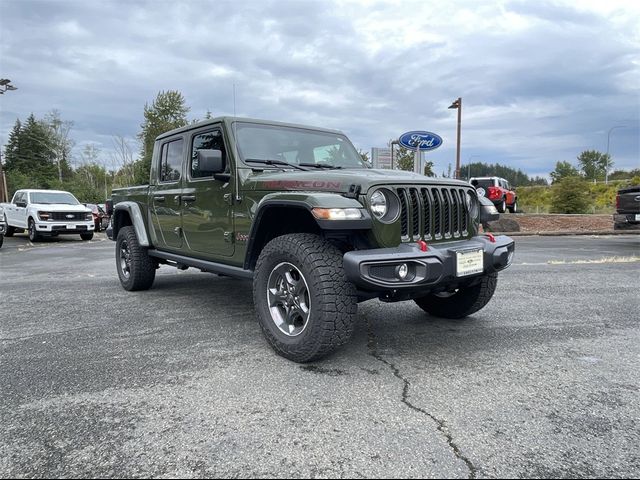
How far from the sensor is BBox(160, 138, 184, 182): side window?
198 inches

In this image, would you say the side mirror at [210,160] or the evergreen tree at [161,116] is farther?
the evergreen tree at [161,116]

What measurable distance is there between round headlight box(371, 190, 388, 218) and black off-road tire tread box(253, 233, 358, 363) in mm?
372

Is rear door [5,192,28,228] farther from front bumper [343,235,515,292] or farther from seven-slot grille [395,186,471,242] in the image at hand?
front bumper [343,235,515,292]

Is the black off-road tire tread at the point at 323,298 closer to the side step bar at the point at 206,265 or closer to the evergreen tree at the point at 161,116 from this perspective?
the side step bar at the point at 206,265

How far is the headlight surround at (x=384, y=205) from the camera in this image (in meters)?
3.16

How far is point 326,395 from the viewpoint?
8.99 ft

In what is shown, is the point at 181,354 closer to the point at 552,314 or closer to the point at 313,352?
the point at 313,352

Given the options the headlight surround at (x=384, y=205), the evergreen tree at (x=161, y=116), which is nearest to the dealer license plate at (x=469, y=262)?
the headlight surround at (x=384, y=205)

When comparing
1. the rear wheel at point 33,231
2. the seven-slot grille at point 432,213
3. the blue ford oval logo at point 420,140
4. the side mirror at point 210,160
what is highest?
the blue ford oval logo at point 420,140

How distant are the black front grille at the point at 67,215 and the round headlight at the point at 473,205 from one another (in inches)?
591

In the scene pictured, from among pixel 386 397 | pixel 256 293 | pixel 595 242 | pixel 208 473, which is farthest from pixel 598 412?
pixel 595 242

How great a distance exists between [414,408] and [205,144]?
317cm

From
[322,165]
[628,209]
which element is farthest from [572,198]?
[322,165]

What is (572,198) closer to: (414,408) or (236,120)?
(236,120)
